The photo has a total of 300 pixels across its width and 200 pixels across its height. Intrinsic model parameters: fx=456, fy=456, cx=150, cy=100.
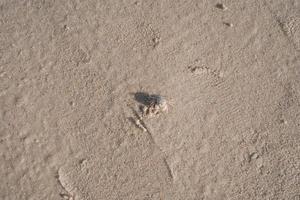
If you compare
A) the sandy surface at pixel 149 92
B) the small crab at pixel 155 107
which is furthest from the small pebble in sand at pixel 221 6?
the small crab at pixel 155 107

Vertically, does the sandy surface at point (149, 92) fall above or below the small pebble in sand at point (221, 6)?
below

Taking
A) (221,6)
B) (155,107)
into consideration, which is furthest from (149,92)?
(221,6)

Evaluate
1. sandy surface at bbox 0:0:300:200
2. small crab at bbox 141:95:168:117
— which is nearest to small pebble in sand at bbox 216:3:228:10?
sandy surface at bbox 0:0:300:200

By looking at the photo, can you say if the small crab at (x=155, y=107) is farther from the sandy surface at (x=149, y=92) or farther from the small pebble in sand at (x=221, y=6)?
the small pebble in sand at (x=221, y=6)

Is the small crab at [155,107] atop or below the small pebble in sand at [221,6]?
below

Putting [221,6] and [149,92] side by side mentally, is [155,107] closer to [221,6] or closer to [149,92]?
[149,92]

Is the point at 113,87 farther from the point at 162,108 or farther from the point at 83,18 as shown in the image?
the point at 83,18

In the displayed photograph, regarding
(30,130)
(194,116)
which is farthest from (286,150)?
(30,130)

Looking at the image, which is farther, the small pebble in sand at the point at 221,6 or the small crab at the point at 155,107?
the small pebble in sand at the point at 221,6

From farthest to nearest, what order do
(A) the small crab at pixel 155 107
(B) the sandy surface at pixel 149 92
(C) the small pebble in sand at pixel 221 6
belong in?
1. (C) the small pebble in sand at pixel 221 6
2. (A) the small crab at pixel 155 107
3. (B) the sandy surface at pixel 149 92

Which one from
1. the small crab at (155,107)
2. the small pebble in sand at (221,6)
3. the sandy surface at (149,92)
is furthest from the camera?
the small pebble in sand at (221,6)
